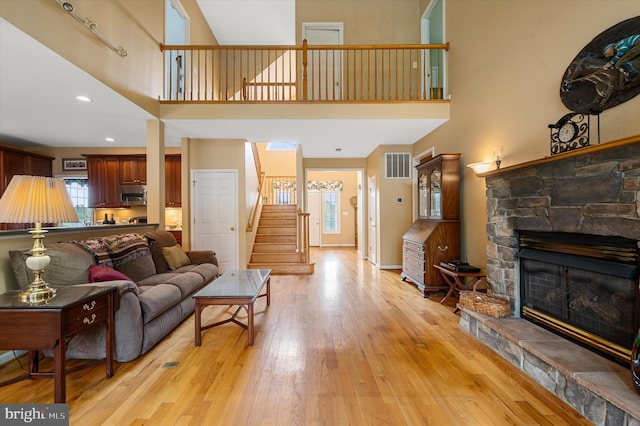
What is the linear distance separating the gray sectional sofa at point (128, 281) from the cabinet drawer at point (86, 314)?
198mm

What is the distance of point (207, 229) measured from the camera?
5629mm

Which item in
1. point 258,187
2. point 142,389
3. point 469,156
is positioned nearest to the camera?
point 142,389

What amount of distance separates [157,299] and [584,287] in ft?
11.6

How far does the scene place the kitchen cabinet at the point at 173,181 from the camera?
20.7 feet

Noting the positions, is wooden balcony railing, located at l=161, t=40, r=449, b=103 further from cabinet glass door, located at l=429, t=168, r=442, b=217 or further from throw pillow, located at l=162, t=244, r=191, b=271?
throw pillow, located at l=162, t=244, r=191, b=271

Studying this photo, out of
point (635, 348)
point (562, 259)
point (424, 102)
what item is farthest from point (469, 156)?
point (635, 348)

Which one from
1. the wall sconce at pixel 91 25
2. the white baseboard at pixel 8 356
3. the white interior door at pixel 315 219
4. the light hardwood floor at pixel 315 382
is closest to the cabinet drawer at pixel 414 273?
the light hardwood floor at pixel 315 382

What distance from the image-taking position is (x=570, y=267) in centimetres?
223

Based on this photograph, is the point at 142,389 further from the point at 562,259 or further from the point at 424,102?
the point at 424,102

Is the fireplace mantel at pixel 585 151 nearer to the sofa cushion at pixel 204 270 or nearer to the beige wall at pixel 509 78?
the beige wall at pixel 509 78

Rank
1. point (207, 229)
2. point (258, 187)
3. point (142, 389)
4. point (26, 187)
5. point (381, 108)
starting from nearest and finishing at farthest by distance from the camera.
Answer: point (26, 187) < point (142, 389) < point (381, 108) < point (207, 229) < point (258, 187)

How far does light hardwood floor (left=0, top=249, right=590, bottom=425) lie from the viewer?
174 cm

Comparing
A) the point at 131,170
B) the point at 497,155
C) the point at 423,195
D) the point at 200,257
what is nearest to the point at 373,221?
the point at 423,195

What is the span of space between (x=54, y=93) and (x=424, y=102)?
489 centimetres
